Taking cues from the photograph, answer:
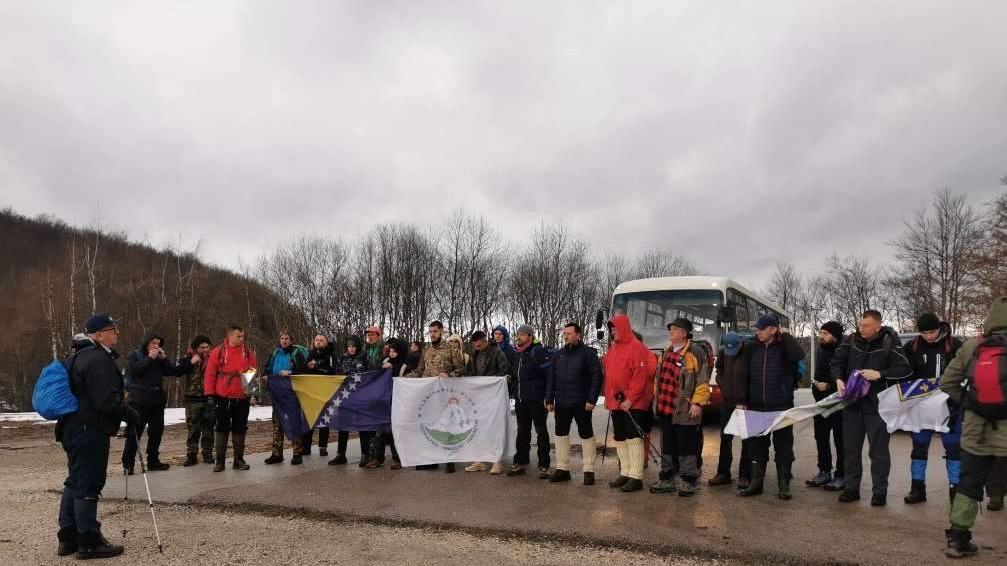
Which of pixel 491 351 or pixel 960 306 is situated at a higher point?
pixel 960 306

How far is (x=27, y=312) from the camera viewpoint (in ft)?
145

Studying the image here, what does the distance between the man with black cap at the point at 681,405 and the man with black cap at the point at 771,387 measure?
0.55m

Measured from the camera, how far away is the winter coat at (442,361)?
9539 mm

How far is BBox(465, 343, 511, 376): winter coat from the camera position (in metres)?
9.54

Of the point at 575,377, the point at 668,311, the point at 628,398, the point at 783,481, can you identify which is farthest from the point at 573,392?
the point at 668,311

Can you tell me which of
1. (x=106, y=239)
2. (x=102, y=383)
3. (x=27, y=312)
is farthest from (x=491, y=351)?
(x=106, y=239)

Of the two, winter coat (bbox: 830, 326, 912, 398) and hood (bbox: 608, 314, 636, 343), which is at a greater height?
hood (bbox: 608, 314, 636, 343)

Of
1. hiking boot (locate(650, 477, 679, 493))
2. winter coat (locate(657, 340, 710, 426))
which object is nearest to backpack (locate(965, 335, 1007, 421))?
winter coat (locate(657, 340, 710, 426))

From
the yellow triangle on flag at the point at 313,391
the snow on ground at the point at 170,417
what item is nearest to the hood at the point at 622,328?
the yellow triangle on flag at the point at 313,391

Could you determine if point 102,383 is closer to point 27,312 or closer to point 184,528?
point 184,528

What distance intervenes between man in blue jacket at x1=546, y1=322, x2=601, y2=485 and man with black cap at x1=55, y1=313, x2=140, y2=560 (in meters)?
4.80

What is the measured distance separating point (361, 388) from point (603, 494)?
Answer: 429 cm

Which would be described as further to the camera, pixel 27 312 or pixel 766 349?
pixel 27 312

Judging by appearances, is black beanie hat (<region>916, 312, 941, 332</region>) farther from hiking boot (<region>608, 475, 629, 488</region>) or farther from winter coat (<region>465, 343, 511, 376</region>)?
winter coat (<region>465, 343, 511, 376</region>)
